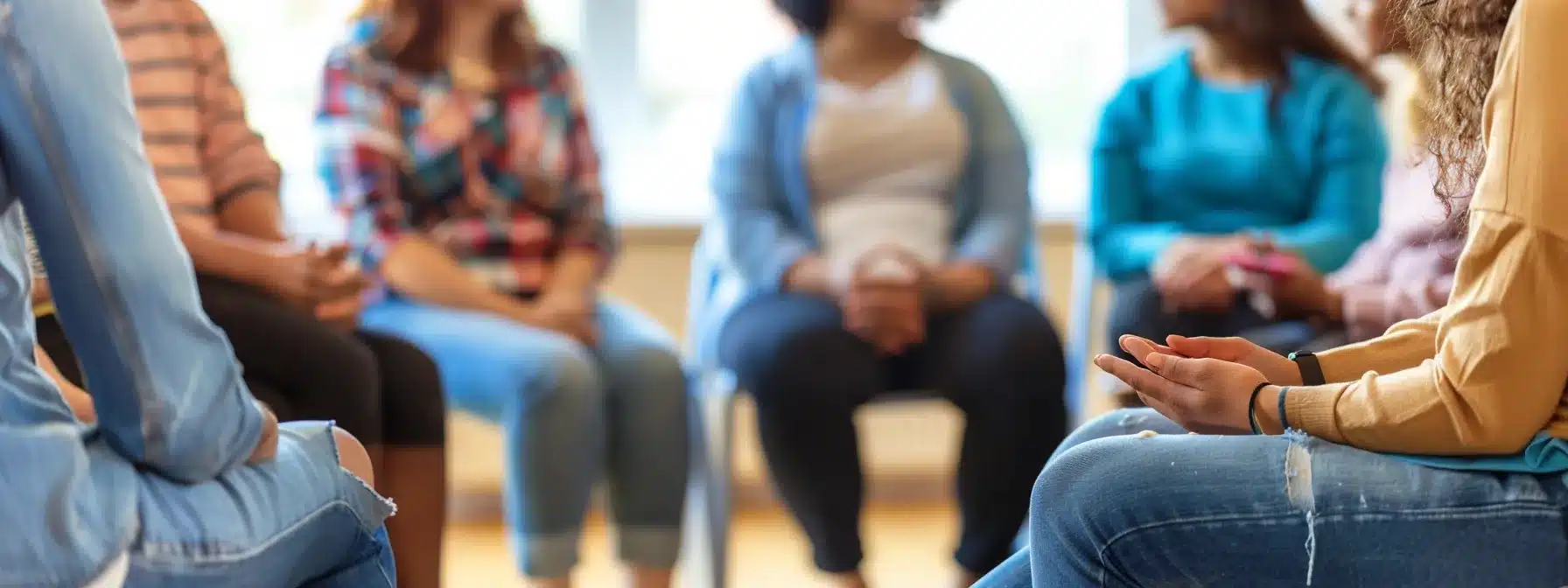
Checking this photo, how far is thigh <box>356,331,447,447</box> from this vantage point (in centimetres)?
170

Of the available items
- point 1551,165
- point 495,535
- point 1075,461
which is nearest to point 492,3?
point 495,535

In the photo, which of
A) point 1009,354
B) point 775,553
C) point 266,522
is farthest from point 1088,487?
point 775,553

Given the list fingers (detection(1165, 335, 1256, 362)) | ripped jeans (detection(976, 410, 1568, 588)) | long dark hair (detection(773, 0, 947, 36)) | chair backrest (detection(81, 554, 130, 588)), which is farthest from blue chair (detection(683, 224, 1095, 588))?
chair backrest (detection(81, 554, 130, 588))

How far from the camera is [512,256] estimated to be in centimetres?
208

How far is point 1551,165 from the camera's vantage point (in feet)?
2.70

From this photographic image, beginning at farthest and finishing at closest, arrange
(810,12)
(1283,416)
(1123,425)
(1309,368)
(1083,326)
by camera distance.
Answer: (1083,326)
(810,12)
(1123,425)
(1309,368)
(1283,416)

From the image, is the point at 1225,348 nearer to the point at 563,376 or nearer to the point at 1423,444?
the point at 1423,444

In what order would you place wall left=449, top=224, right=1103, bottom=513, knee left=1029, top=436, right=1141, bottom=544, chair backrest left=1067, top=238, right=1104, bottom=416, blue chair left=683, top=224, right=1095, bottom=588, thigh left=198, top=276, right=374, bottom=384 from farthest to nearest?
wall left=449, top=224, right=1103, bottom=513, chair backrest left=1067, top=238, right=1104, bottom=416, blue chair left=683, top=224, right=1095, bottom=588, thigh left=198, top=276, right=374, bottom=384, knee left=1029, top=436, right=1141, bottom=544

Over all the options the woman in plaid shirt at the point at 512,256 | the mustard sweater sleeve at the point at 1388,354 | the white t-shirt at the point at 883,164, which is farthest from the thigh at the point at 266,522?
the white t-shirt at the point at 883,164

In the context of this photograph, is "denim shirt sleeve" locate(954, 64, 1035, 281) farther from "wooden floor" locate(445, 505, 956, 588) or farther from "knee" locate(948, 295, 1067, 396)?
"wooden floor" locate(445, 505, 956, 588)

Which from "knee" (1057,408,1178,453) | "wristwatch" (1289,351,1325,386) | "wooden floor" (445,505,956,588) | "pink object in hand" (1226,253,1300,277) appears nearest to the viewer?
"wristwatch" (1289,351,1325,386)

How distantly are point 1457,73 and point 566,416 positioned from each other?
1.16 metres

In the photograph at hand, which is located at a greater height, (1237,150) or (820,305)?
(1237,150)

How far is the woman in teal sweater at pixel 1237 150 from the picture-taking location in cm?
210
